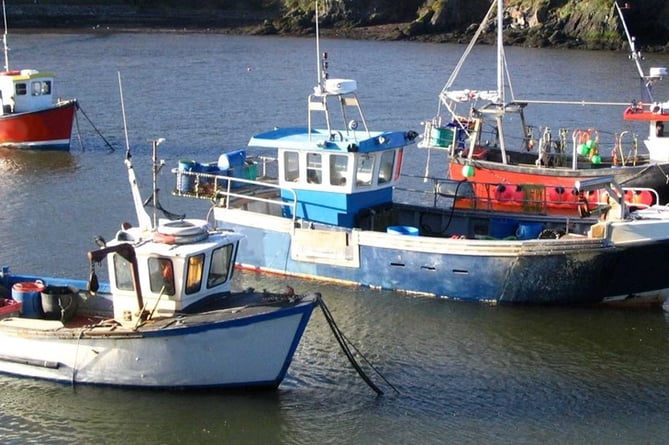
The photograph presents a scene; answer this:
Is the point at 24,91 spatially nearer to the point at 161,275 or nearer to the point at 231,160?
the point at 231,160

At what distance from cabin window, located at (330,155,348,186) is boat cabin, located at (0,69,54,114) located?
16.2 m

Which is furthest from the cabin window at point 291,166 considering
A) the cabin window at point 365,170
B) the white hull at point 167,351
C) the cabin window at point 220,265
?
the white hull at point 167,351

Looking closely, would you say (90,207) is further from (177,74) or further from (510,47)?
(510,47)

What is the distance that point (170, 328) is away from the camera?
13.4 metres

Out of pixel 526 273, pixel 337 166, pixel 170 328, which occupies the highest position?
pixel 337 166

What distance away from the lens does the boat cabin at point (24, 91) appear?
1266 inches

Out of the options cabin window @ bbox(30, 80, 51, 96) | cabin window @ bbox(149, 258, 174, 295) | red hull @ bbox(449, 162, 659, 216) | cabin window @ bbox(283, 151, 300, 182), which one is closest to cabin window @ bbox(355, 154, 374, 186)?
cabin window @ bbox(283, 151, 300, 182)

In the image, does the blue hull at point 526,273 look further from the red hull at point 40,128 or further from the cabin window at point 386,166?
the red hull at point 40,128

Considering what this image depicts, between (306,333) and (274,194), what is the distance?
14.2 feet

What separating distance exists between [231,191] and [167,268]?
22.1 ft

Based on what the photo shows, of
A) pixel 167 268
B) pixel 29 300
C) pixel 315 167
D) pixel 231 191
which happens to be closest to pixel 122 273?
pixel 167 268

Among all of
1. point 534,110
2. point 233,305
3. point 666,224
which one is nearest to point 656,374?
point 666,224

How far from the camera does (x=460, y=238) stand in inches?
705

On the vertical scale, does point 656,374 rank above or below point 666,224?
below
